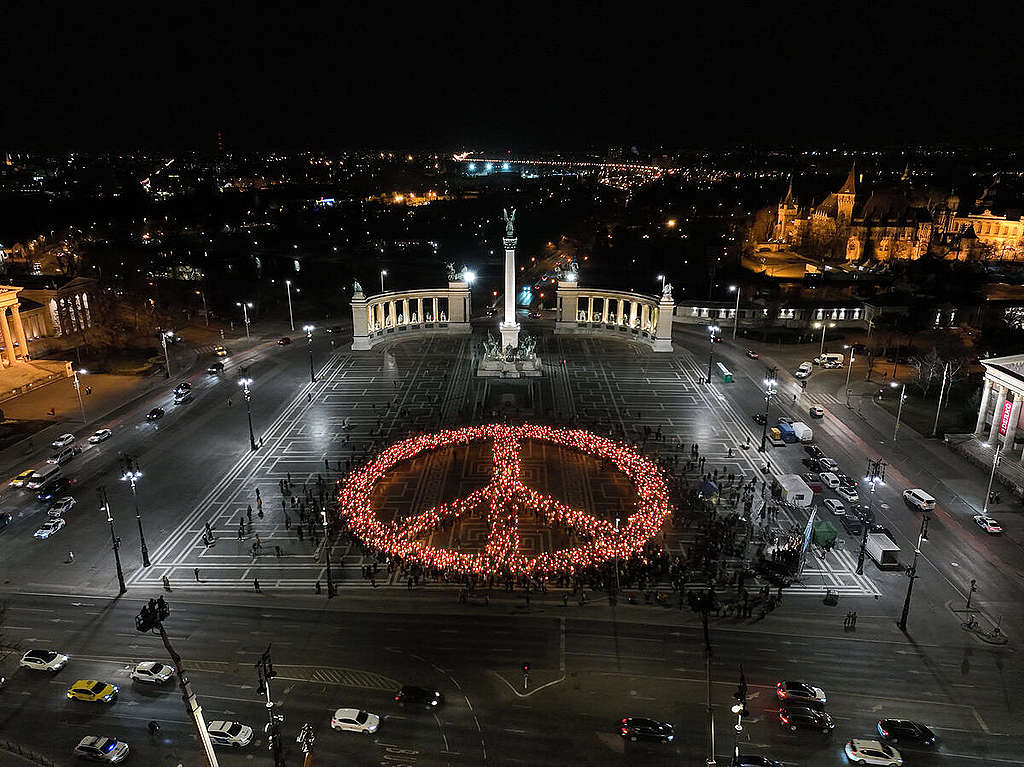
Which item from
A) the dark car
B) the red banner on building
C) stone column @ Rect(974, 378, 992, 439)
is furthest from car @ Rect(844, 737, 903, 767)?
the dark car

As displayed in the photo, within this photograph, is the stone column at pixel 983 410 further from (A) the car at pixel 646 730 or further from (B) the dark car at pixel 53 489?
(B) the dark car at pixel 53 489

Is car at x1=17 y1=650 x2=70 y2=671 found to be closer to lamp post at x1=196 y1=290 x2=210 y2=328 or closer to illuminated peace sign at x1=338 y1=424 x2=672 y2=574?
illuminated peace sign at x1=338 y1=424 x2=672 y2=574

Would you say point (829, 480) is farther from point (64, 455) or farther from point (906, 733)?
point (64, 455)

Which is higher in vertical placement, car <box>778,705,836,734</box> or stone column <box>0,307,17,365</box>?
stone column <box>0,307,17,365</box>

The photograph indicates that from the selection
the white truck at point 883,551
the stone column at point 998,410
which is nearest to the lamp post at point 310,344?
the white truck at point 883,551

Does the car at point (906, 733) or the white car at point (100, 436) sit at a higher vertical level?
the white car at point (100, 436)

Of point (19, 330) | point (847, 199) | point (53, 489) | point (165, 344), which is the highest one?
point (847, 199)

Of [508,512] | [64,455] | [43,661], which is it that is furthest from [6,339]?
[508,512]
